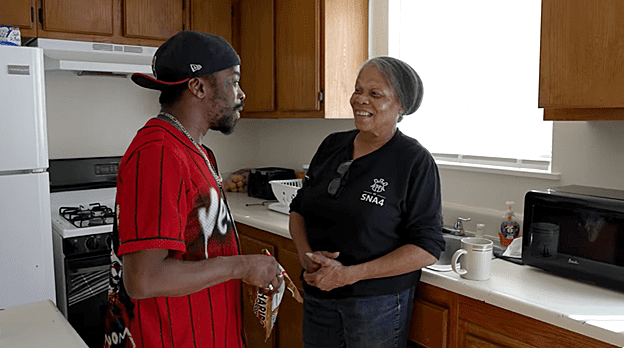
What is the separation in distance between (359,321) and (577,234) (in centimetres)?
70

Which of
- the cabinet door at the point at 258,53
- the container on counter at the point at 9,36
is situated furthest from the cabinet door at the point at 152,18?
the container on counter at the point at 9,36

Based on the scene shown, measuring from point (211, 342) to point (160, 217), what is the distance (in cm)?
36

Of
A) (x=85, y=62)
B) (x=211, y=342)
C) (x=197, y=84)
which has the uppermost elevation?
(x=85, y=62)

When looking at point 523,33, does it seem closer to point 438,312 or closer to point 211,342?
point 438,312

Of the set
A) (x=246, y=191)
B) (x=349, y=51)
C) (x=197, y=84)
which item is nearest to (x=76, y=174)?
(x=246, y=191)

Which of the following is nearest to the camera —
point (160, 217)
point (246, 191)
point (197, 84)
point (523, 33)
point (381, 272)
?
point (160, 217)

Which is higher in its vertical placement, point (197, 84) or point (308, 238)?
point (197, 84)

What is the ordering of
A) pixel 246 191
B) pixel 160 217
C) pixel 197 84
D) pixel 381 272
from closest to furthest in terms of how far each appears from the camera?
pixel 160 217, pixel 197 84, pixel 381 272, pixel 246 191

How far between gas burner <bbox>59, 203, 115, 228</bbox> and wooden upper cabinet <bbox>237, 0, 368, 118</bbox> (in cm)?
103

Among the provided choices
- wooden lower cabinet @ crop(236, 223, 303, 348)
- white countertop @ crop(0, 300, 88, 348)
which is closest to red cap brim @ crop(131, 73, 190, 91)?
white countertop @ crop(0, 300, 88, 348)

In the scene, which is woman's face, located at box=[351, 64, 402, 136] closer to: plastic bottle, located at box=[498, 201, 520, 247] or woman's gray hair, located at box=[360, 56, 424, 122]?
woman's gray hair, located at box=[360, 56, 424, 122]

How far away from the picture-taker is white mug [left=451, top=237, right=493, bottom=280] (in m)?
1.62

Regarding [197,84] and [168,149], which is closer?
[168,149]

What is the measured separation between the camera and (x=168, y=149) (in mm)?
1118
